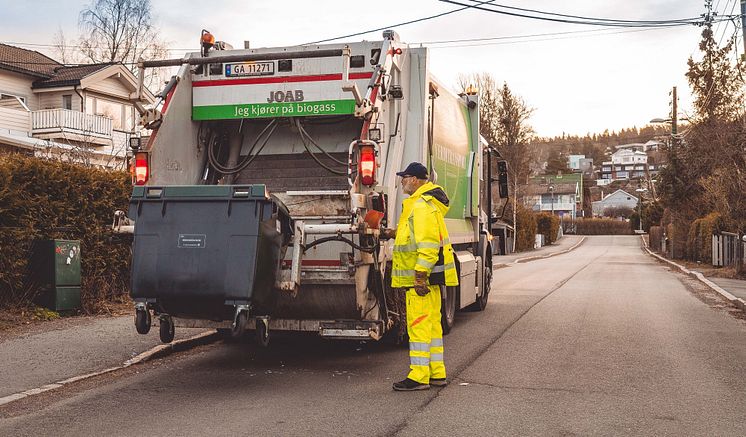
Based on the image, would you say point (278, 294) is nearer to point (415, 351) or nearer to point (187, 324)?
point (187, 324)

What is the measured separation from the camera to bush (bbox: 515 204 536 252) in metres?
46.8

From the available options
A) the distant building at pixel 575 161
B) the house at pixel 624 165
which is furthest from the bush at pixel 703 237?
the house at pixel 624 165

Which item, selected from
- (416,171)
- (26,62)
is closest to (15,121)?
(26,62)

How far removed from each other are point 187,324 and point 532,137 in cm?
Result: 4627

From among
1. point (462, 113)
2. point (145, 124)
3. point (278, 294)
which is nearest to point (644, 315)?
point (462, 113)

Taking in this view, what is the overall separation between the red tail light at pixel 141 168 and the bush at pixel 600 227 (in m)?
83.5

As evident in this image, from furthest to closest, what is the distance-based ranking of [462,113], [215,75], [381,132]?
[462,113], [215,75], [381,132]

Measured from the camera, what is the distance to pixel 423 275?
647 centimetres

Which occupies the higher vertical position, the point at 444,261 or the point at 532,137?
the point at 532,137

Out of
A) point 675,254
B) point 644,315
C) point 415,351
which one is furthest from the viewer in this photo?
point 675,254

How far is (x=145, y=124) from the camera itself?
7414 mm

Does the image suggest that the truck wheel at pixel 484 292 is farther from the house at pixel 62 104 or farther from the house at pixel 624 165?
the house at pixel 624 165

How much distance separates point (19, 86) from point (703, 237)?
26349 mm

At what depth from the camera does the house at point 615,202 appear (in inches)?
4847
